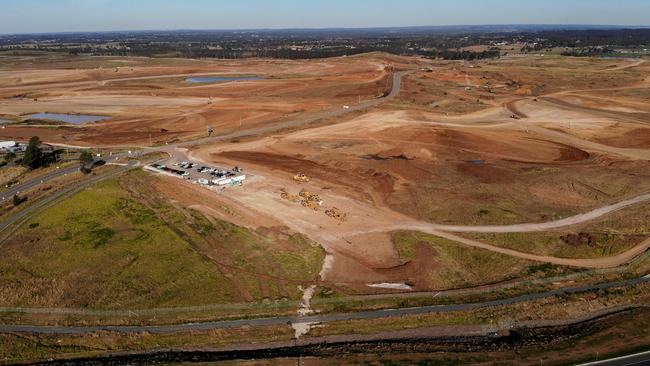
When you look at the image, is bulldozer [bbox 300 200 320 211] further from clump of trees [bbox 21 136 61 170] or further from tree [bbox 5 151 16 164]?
tree [bbox 5 151 16 164]

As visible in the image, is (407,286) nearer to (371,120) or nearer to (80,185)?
(80,185)

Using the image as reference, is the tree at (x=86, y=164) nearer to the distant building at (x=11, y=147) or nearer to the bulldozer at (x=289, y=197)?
the distant building at (x=11, y=147)

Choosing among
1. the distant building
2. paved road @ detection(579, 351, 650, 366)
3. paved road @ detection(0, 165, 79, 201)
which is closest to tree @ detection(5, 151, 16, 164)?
the distant building

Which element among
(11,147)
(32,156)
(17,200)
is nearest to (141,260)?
(17,200)

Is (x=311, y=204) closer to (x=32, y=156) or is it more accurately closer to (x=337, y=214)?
(x=337, y=214)

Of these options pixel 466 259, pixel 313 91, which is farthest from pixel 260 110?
pixel 466 259

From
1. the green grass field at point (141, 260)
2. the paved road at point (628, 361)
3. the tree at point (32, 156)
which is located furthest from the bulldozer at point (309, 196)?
the tree at point (32, 156)

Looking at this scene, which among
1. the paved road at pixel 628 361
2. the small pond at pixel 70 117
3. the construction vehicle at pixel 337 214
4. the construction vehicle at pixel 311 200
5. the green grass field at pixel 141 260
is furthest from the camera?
the small pond at pixel 70 117
